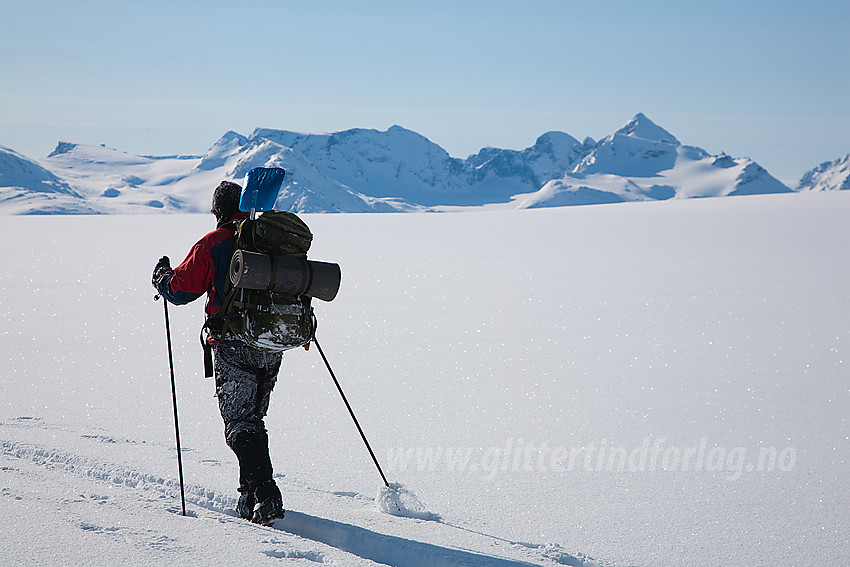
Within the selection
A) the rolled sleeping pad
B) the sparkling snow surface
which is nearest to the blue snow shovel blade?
the rolled sleeping pad

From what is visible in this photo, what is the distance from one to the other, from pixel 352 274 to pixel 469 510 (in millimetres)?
10468

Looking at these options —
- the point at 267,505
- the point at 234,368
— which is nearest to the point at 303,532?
the point at 267,505

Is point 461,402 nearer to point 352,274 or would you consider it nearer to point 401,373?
point 401,373

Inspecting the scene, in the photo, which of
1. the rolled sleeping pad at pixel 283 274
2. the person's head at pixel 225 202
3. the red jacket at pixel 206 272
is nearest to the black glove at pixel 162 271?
the red jacket at pixel 206 272

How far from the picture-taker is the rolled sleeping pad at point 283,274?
3244 mm

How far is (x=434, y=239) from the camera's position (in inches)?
926

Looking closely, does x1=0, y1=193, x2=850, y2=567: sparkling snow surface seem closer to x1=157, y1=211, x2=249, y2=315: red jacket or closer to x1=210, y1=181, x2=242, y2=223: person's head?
x1=157, y1=211, x2=249, y2=315: red jacket

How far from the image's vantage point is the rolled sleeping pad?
3.24 m

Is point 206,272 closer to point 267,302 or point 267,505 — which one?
point 267,302

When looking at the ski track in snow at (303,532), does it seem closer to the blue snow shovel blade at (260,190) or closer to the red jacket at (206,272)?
the red jacket at (206,272)

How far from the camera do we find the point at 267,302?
3422mm

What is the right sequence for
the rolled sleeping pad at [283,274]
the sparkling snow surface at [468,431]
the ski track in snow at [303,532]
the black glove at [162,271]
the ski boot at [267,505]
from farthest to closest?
the black glove at [162,271]
the ski boot at [267,505]
the sparkling snow surface at [468,431]
the rolled sleeping pad at [283,274]
the ski track in snow at [303,532]

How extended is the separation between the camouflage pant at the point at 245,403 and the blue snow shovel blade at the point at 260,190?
0.72 meters

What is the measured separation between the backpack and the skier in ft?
0.30
